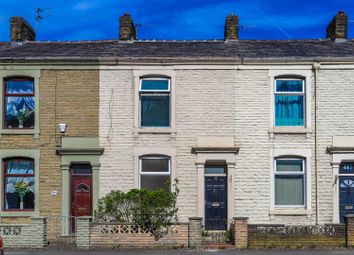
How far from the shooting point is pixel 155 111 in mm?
21688

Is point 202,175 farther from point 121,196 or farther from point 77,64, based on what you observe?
point 77,64

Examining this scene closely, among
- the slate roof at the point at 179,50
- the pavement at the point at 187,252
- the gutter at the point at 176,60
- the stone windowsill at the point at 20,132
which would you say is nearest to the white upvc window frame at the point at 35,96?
the stone windowsill at the point at 20,132

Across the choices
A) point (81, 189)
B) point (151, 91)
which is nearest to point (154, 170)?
point (81, 189)

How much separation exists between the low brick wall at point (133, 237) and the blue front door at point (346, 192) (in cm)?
645

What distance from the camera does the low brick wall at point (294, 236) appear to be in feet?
59.3

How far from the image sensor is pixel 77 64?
21.7m

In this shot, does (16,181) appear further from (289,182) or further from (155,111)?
(289,182)

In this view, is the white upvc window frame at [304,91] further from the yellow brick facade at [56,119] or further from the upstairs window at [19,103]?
the upstairs window at [19,103]

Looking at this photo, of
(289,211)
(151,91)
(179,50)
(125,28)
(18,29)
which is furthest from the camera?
(18,29)

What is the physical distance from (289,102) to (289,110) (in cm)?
30

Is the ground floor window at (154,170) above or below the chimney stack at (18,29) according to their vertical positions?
below

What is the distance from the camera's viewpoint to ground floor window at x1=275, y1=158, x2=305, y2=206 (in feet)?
69.9

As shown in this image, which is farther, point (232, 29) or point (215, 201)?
point (232, 29)

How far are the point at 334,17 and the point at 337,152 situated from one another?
20.9ft
